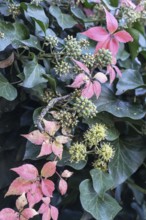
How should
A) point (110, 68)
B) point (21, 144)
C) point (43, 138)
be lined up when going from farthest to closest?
point (21, 144), point (110, 68), point (43, 138)

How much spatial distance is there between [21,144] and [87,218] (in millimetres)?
218

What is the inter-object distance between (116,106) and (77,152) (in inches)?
5.4

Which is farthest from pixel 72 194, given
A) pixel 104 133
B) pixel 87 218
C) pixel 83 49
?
pixel 83 49

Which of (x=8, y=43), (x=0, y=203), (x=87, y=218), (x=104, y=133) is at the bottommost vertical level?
(x=0, y=203)

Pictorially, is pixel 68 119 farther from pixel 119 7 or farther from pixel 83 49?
pixel 119 7

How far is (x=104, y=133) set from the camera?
2.55 feet

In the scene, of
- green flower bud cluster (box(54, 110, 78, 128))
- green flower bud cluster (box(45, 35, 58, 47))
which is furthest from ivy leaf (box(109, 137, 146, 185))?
green flower bud cluster (box(45, 35, 58, 47))

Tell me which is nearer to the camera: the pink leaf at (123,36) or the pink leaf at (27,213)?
the pink leaf at (27,213)

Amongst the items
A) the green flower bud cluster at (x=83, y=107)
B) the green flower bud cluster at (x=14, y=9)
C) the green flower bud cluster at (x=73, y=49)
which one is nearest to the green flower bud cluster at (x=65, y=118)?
the green flower bud cluster at (x=83, y=107)

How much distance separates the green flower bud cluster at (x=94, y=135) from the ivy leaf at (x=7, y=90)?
0.16m

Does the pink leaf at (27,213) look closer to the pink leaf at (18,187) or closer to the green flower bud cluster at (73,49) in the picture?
the pink leaf at (18,187)

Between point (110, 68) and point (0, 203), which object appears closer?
point (110, 68)

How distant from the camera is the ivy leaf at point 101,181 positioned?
2.55ft

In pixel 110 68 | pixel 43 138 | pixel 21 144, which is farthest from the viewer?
pixel 21 144
